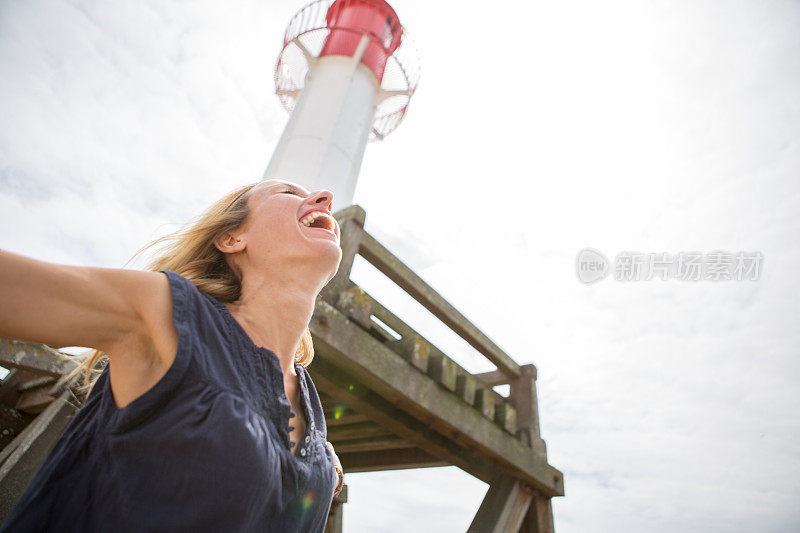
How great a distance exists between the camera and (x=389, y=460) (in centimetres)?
461

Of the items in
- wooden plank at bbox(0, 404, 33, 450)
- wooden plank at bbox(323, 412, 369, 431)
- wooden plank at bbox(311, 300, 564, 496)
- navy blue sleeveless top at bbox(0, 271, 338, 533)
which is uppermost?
wooden plank at bbox(323, 412, 369, 431)

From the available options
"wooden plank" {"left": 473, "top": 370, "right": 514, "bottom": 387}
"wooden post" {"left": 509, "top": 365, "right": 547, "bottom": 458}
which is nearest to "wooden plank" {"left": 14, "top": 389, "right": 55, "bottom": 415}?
"wooden plank" {"left": 473, "top": 370, "right": 514, "bottom": 387}

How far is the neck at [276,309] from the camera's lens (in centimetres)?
138

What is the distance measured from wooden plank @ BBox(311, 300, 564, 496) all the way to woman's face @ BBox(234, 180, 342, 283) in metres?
1.01

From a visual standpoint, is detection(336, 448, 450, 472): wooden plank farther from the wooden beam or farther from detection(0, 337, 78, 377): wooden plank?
detection(0, 337, 78, 377): wooden plank

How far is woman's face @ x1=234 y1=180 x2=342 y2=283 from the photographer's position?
1.54 metres

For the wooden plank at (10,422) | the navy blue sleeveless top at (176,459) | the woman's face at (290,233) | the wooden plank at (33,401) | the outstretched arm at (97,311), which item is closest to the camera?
the outstretched arm at (97,311)

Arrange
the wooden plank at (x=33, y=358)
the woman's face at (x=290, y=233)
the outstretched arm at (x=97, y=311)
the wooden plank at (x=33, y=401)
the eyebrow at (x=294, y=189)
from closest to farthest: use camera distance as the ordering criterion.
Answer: the outstretched arm at (x=97, y=311), the woman's face at (x=290, y=233), the eyebrow at (x=294, y=189), the wooden plank at (x=33, y=358), the wooden plank at (x=33, y=401)

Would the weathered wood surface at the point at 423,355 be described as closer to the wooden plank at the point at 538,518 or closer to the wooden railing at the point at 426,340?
the wooden railing at the point at 426,340

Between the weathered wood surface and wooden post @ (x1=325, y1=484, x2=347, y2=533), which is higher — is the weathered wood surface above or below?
above

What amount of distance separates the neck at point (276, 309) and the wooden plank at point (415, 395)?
1.06 metres

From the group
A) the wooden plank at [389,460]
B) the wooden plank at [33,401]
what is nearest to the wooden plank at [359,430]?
the wooden plank at [389,460]

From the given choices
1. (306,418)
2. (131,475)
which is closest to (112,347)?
(131,475)

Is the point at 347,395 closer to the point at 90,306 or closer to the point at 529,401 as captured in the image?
the point at 529,401
